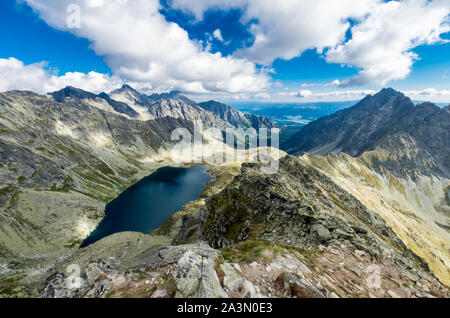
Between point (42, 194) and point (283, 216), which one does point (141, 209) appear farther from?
point (283, 216)

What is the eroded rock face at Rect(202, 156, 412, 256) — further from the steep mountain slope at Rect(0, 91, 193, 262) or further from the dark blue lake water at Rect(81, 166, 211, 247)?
the steep mountain slope at Rect(0, 91, 193, 262)

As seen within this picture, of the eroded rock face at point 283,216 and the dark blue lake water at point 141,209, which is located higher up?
the eroded rock face at point 283,216

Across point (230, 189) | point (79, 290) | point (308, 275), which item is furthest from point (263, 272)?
point (230, 189)

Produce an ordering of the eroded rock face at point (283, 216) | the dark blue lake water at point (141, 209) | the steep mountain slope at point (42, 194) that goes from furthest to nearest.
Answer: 1. the dark blue lake water at point (141, 209)
2. the steep mountain slope at point (42, 194)
3. the eroded rock face at point (283, 216)

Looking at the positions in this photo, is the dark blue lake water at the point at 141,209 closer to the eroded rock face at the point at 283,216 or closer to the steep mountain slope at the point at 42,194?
the steep mountain slope at the point at 42,194

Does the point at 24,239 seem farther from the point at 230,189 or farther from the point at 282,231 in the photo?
the point at 282,231

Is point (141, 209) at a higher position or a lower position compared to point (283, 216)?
lower

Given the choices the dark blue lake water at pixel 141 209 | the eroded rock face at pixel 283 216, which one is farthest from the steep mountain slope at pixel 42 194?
the eroded rock face at pixel 283 216

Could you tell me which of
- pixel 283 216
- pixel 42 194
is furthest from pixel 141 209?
pixel 283 216

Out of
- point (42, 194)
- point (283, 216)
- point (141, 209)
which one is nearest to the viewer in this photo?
point (283, 216)

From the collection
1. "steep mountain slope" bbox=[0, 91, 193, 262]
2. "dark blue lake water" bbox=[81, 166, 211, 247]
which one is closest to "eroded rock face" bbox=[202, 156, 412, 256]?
"dark blue lake water" bbox=[81, 166, 211, 247]

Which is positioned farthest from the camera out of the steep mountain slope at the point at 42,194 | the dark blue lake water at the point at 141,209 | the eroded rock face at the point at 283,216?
the dark blue lake water at the point at 141,209
